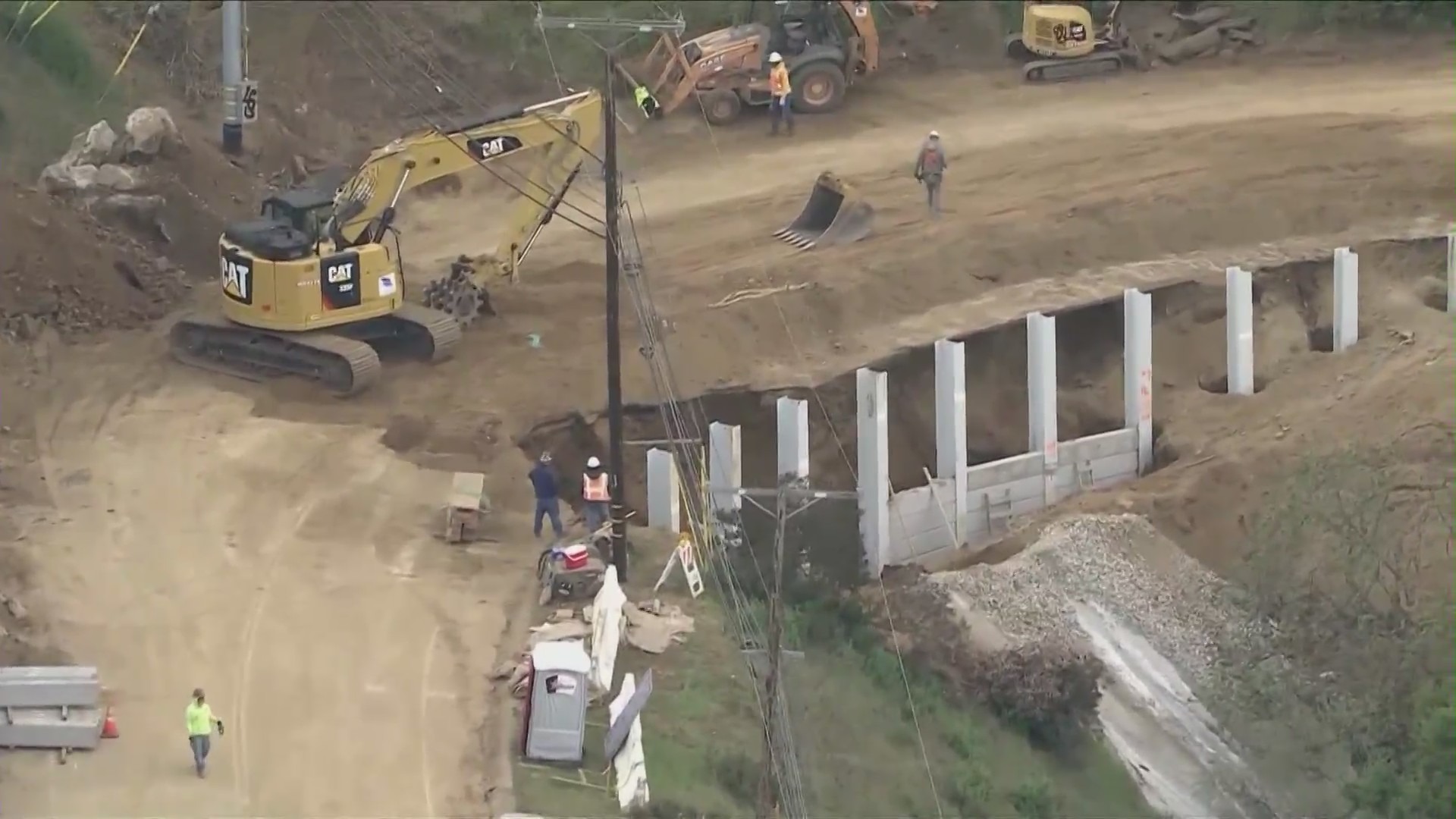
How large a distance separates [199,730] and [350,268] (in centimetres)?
963

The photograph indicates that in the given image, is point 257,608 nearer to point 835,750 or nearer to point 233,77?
point 835,750

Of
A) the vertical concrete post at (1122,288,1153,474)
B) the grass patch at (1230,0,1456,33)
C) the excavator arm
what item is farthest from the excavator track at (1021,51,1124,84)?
the excavator arm

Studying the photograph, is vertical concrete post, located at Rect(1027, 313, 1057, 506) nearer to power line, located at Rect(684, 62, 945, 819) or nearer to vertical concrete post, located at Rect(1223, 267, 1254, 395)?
power line, located at Rect(684, 62, 945, 819)

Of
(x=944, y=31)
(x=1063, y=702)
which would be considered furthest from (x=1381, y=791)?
(x=944, y=31)

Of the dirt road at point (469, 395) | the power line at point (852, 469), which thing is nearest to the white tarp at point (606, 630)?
the dirt road at point (469, 395)

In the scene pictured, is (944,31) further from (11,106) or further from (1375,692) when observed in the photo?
(1375,692)

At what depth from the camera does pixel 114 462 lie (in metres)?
29.3

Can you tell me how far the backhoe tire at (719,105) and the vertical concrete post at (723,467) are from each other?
36.6 ft

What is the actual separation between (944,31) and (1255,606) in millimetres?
17503

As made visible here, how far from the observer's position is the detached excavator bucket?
35.9 metres

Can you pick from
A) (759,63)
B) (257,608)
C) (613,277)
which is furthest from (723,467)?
(759,63)

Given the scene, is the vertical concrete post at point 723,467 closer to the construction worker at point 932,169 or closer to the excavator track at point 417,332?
the excavator track at point 417,332

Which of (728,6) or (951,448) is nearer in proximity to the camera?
(951,448)

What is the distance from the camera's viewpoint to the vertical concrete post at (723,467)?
3011 centimetres
